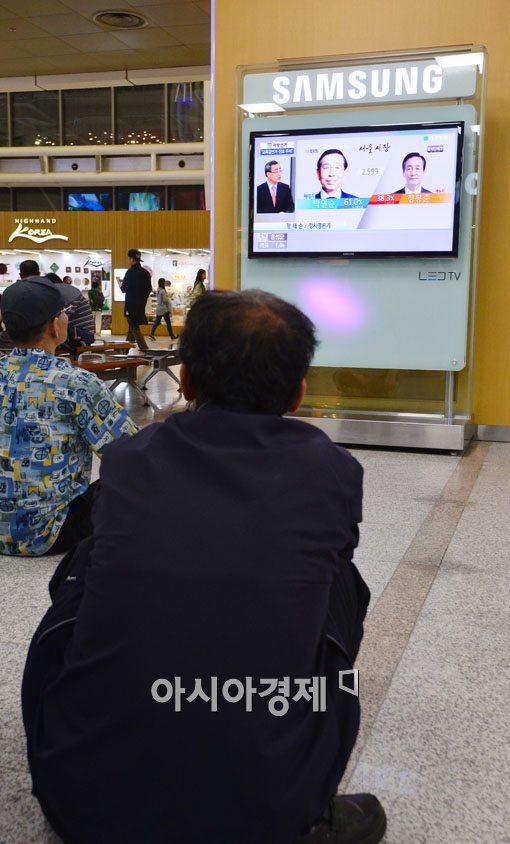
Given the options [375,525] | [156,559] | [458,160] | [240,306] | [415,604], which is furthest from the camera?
[458,160]

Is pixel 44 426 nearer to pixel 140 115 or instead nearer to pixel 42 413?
pixel 42 413

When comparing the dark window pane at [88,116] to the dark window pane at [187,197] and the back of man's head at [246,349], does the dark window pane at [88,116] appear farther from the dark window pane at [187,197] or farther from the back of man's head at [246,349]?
the back of man's head at [246,349]

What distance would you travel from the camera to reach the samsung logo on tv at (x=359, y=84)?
5023mm

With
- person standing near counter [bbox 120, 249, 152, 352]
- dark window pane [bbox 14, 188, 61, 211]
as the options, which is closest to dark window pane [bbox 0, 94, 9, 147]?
dark window pane [bbox 14, 188, 61, 211]

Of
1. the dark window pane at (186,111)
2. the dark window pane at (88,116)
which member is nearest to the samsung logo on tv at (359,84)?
the dark window pane at (186,111)

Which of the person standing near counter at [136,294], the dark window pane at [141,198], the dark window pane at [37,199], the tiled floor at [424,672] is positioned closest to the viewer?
the tiled floor at [424,672]

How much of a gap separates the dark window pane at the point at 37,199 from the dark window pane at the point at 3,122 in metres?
1.38

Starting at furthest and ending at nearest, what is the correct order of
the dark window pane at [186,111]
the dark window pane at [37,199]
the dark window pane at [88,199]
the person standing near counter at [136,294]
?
1. the dark window pane at [37,199]
2. the dark window pane at [88,199]
3. the dark window pane at [186,111]
4. the person standing near counter at [136,294]

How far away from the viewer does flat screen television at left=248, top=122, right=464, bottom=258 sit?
16.5 feet

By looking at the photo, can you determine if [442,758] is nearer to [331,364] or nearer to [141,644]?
[141,644]

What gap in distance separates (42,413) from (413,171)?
3322mm

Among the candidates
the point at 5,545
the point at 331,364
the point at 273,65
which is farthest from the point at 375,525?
the point at 273,65

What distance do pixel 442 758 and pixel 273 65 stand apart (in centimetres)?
478

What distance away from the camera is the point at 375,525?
→ 11.4 feet
